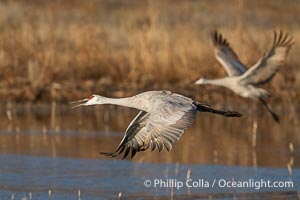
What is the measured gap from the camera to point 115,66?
A: 1777 cm

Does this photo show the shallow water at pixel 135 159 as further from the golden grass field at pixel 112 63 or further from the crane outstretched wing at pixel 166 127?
the golden grass field at pixel 112 63

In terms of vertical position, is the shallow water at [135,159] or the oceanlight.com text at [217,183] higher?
the shallow water at [135,159]

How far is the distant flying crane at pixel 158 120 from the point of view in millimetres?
8636

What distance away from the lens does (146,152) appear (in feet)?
40.8


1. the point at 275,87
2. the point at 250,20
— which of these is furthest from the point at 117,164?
the point at 250,20

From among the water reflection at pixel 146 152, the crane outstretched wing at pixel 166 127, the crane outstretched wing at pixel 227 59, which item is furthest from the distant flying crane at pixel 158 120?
the crane outstretched wing at pixel 227 59

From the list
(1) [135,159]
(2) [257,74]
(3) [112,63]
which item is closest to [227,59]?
(2) [257,74]

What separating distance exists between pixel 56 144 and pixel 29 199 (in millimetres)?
3411

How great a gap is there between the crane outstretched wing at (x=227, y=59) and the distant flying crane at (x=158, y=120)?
12.5 feet

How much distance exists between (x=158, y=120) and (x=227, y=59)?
5129mm

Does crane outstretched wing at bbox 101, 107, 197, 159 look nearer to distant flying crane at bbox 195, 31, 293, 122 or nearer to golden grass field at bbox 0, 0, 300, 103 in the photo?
distant flying crane at bbox 195, 31, 293, 122

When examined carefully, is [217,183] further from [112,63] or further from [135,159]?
[112,63]

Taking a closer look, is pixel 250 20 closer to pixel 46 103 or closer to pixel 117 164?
pixel 46 103

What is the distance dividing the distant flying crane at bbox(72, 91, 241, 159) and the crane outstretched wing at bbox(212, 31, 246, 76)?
3812mm
